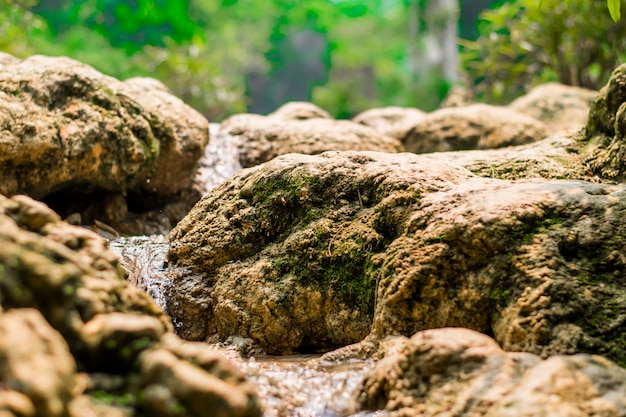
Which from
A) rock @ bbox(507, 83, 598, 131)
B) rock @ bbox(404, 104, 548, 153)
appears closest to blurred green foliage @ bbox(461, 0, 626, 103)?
rock @ bbox(507, 83, 598, 131)

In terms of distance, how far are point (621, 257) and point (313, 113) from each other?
23.3 feet

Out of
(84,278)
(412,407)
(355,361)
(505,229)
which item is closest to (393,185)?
(505,229)

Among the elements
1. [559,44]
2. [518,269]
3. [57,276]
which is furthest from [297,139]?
[559,44]

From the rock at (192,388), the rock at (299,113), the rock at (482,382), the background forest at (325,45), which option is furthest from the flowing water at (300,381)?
the background forest at (325,45)

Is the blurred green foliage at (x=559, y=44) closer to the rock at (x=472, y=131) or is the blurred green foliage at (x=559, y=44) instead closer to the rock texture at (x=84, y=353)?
the rock at (x=472, y=131)

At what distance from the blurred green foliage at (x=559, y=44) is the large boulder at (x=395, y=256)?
25.1 feet

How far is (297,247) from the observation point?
325 cm

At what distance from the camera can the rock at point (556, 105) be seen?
26.3 ft

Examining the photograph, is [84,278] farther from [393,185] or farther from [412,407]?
[393,185]

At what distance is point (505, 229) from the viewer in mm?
2523

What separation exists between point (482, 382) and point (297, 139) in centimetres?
501

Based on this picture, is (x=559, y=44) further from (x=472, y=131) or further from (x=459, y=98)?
(x=472, y=131)

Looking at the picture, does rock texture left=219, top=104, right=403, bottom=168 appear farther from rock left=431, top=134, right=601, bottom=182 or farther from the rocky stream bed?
rock left=431, top=134, right=601, bottom=182

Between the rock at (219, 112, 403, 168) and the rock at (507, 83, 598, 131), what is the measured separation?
2.74 meters
